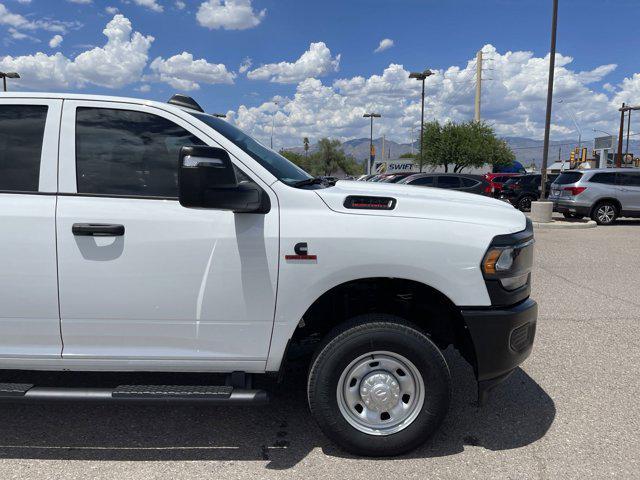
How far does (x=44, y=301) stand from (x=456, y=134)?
46177 mm

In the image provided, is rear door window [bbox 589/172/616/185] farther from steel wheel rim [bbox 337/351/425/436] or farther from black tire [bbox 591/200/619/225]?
steel wheel rim [bbox 337/351/425/436]

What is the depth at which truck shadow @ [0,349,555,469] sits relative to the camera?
3166mm

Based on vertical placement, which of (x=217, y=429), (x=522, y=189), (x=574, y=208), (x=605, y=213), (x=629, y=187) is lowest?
(x=217, y=429)

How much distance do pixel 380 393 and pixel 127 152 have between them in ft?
6.41

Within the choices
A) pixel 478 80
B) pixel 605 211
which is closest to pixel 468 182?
pixel 605 211

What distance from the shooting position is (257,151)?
3.40 metres

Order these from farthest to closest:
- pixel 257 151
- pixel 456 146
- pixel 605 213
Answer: pixel 456 146 < pixel 605 213 < pixel 257 151

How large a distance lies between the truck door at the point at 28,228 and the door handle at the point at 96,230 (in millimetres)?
131

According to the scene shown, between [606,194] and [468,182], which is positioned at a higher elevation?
[468,182]

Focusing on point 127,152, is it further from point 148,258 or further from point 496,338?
point 496,338

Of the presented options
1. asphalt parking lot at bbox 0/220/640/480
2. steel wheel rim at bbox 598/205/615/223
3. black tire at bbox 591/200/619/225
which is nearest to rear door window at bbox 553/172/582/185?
black tire at bbox 591/200/619/225

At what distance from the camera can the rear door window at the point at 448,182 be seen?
1777cm

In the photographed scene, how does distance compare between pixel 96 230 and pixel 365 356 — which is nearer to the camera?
pixel 96 230

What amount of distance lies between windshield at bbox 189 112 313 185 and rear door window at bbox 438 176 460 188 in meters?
14.7
